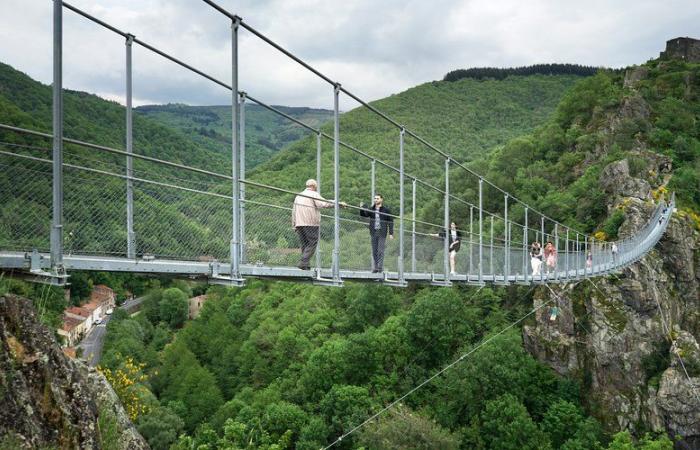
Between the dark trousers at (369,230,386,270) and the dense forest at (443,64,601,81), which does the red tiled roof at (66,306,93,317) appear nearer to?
the dark trousers at (369,230,386,270)

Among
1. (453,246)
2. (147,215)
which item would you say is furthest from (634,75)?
(147,215)

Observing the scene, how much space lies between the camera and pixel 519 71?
101 meters

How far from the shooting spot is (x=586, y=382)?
107 ft

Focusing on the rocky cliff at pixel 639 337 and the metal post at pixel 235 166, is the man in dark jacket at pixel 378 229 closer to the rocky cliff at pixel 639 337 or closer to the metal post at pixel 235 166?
the metal post at pixel 235 166

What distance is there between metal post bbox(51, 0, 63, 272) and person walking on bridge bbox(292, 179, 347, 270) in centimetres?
281

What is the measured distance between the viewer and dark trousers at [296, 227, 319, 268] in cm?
677

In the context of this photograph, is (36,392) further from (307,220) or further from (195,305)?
(195,305)

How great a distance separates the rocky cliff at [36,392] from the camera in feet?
13.8

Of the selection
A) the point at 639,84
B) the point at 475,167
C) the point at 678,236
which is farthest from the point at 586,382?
the point at 639,84

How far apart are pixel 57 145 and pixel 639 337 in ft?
100

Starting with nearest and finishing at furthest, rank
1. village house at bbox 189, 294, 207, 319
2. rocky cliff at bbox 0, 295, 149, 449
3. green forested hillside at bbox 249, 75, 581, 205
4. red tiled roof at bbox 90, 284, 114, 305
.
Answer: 1. rocky cliff at bbox 0, 295, 149, 449
2. green forested hillside at bbox 249, 75, 581, 205
3. red tiled roof at bbox 90, 284, 114, 305
4. village house at bbox 189, 294, 207, 319

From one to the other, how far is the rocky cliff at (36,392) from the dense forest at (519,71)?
313 ft

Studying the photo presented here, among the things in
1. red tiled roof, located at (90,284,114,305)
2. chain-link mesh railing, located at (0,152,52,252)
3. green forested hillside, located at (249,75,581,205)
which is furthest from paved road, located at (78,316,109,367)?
chain-link mesh railing, located at (0,152,52,252)

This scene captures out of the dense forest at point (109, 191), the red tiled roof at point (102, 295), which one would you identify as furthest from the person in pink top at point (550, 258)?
the red tiled roof at point (102, 295)
